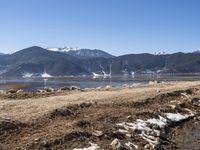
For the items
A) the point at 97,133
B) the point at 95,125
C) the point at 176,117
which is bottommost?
the point at 176,117

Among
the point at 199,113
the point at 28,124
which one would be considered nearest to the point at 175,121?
the point at 199,113

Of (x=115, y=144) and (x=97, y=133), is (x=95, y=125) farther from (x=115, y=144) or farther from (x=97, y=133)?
(x=115, y=144)

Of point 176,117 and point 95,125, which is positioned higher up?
point 95,125

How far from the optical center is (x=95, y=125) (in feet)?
86.2

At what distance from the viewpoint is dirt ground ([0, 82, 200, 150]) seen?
2220cm

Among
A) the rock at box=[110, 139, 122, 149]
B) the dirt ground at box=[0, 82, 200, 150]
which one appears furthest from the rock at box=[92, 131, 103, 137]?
the rock at box=[110, 139, 122, 149]

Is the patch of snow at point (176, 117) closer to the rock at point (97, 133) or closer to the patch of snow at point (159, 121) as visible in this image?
the patch of snow at point (159, 121)

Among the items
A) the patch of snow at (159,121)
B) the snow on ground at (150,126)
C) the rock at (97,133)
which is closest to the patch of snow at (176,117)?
the snow on ground at (150,126)

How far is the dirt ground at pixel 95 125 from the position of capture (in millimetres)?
22203

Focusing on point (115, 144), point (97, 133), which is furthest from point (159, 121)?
point (115, 144)

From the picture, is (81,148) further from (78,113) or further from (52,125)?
(78,113)

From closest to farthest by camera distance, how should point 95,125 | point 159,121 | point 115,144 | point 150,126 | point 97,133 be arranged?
point 115,144
point 97,133
point 95,125
point 150,126
point 159,121

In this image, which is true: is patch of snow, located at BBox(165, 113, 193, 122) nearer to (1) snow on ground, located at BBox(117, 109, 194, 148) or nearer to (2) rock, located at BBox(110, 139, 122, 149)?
(1) snow on ground, located at BBox(117, 109, 194, 148)

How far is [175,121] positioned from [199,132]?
11.3 ft
